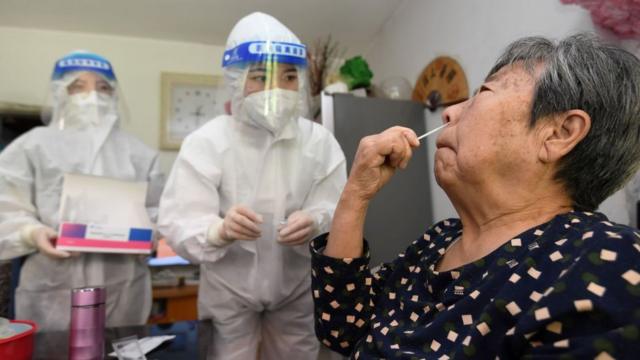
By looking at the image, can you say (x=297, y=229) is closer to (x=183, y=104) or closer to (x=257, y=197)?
(x=257, y=197)

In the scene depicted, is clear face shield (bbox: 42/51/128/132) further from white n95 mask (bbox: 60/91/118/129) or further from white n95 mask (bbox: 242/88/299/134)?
white n95 mask (bbox: 242/88/299/134)

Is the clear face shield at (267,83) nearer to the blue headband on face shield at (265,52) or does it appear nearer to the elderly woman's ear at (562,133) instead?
the blue headband on face shield at (265,52)

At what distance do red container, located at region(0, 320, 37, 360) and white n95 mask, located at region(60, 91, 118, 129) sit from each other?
941 millimetres

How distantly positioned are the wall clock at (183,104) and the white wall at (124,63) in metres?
0.05

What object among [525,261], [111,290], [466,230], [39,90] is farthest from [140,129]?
[525,261]

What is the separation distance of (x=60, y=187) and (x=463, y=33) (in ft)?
5.67

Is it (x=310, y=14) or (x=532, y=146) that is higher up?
(x=310, y=14)

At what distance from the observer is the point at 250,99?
47.5 inches

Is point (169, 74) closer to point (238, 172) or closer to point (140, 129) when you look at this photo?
point (140, 129)

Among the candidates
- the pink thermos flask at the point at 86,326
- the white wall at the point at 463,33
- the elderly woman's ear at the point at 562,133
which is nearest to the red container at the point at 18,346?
the pink thermos flask at the point at 86,326

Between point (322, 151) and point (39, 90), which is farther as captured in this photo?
point (39, 90)

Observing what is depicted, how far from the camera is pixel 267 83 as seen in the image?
1.21 metres

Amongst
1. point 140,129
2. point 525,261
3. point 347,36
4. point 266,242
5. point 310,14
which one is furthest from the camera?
point 140,129

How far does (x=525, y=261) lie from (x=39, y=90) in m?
3.09
